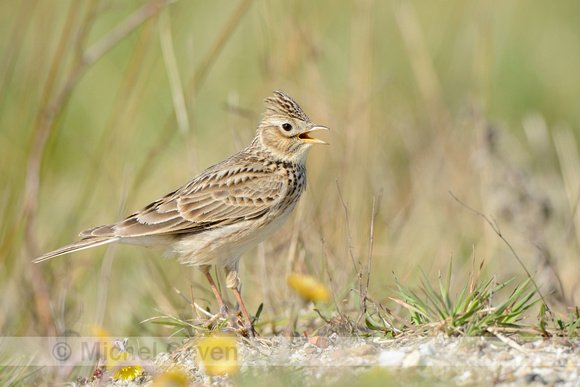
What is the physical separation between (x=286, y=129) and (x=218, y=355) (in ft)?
8.05

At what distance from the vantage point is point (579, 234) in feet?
25.8

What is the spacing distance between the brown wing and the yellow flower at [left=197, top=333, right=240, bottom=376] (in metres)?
1.40

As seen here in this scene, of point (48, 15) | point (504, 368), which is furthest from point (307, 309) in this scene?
point (48, 15)

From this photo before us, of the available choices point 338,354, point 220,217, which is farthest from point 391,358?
point 220,217

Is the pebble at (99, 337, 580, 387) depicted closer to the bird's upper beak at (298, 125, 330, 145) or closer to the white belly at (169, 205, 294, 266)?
the white belly at (169, 205, 294, 266)

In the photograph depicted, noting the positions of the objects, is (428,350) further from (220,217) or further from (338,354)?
(220,217)

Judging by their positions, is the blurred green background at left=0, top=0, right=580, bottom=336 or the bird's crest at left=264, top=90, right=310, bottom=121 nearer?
the bird's crest at left=264, top=90, right=310, bottom=121

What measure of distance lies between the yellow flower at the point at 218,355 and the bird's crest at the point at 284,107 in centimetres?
229

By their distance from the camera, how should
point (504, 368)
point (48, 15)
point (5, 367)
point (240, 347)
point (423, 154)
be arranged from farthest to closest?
point (423, 154) < point (48, 15) < point (5, 367) < point (240, 347) < point (504, 368)

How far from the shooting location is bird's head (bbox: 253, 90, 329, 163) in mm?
6211

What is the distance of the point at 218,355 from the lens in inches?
167

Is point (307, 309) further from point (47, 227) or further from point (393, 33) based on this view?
point (393, 33)

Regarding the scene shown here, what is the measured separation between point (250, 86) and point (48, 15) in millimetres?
3996

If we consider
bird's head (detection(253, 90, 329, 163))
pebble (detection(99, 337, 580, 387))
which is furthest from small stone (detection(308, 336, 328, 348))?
bird's head (detection(253, 90, 329, 163))
